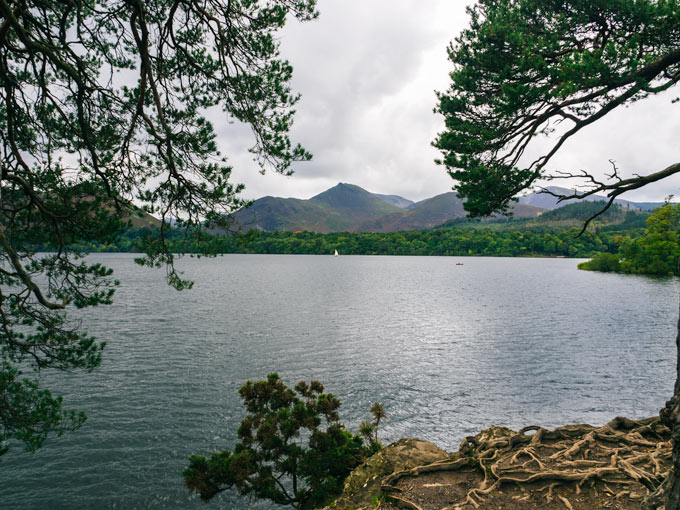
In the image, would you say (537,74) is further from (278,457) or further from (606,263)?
(606,263)

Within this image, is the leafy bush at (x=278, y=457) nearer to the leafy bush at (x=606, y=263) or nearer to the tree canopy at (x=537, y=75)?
the tree canopy at (x=537, y=75)

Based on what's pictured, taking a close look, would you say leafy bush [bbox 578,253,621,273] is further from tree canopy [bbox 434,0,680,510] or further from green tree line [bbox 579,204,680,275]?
tree canopy [bbox 434,0,680,510]

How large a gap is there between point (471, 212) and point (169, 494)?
1169cm

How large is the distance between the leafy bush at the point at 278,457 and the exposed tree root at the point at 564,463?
6.03 feet

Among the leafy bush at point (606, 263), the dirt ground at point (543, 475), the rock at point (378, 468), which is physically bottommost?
the leafy bush at point (606, 263)

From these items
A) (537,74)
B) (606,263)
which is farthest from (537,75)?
(606,263)

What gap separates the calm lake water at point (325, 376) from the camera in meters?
11.1

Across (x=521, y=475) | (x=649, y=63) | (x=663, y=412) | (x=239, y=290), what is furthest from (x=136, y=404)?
(x=239, y=290)

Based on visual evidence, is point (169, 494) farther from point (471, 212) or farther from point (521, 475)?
point (471, 212)

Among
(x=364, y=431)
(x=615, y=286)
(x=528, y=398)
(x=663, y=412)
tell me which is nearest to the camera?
(x=663, y=412)

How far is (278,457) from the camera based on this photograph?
330 inches

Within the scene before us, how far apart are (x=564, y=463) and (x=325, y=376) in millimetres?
12973

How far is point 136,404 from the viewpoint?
15047 millimetres

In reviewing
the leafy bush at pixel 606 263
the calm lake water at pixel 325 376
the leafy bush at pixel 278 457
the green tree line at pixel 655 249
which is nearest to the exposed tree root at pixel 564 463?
the leafy bush at pixel 278 457
